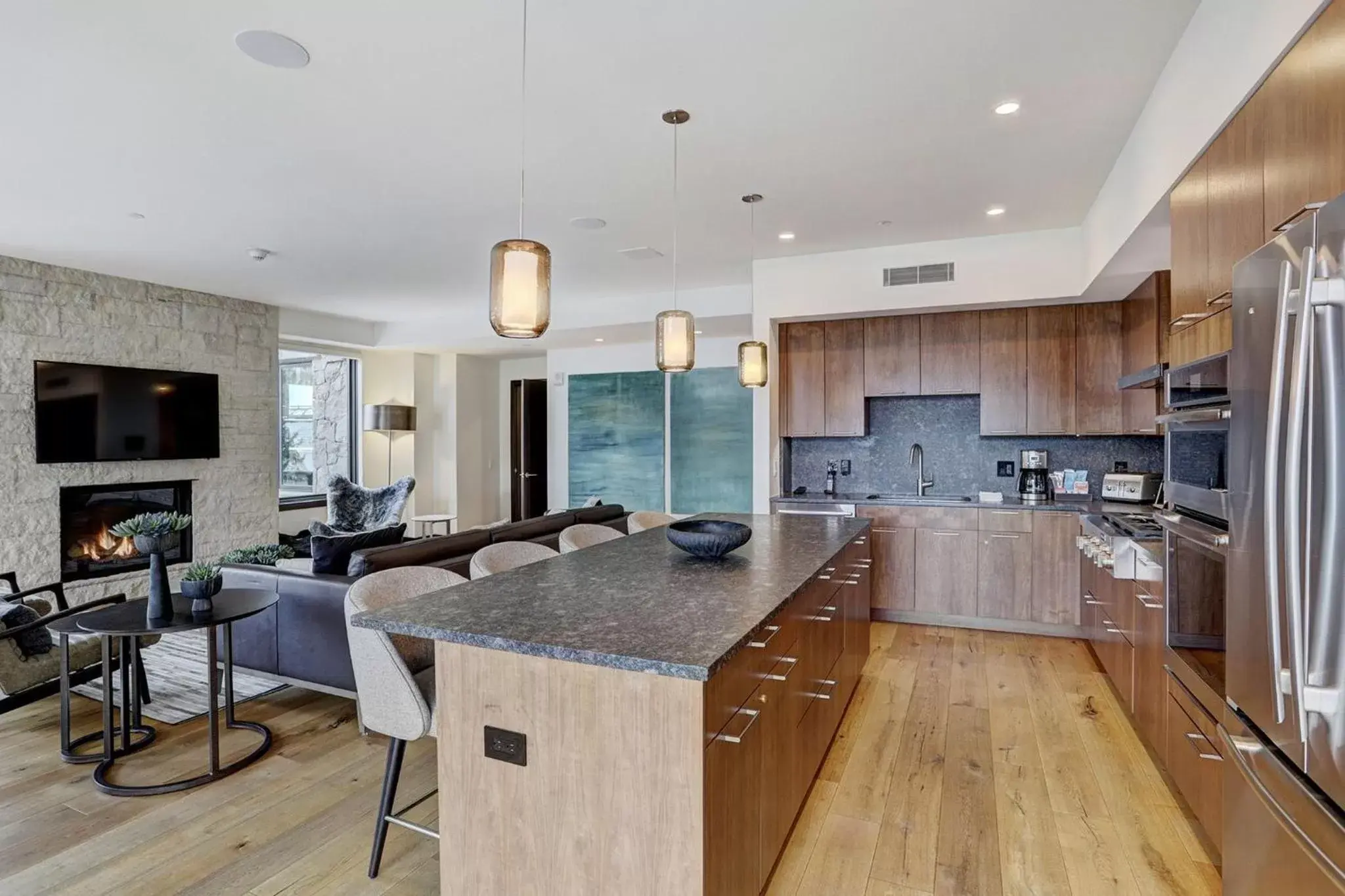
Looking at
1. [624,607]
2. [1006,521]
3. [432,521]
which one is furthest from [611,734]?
[432,521]

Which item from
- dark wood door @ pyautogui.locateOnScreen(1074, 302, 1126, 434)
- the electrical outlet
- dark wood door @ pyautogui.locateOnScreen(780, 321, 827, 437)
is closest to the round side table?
dark wood door @ pyautogui.locateOnScreen(780, 321, 827, 437)

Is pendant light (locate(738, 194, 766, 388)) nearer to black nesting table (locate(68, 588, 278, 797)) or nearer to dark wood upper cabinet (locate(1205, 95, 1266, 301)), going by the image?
dark wood upper cabinet (locate(1205, 95, 1266, 301))

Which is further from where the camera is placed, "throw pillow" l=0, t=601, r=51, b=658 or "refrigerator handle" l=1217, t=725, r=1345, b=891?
"throw pillow" l=0, t=601, r=51, b=658

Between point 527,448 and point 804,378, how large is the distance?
491 cm

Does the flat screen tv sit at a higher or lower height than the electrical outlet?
higher

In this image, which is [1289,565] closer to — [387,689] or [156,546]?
[387,689]

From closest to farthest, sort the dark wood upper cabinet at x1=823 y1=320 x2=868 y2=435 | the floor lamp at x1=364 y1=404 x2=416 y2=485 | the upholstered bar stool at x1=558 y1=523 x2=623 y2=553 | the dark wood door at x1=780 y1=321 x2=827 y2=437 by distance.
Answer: the upholstered bar stool at x1=558 y1=523 x2=623 y2=553 → the dark wood upper cabinet at x1=823 y1=320 x2=868 y2=435 → the dark wood door at x1=780 y1=321 x2=827 y2=437 → the floor lamp at x1=364 y1=404 x2=416 y2=485

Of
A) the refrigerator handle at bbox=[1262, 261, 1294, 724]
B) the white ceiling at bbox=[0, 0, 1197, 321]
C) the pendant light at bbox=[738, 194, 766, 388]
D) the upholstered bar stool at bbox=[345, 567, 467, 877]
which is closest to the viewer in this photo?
the refrigerator handle at bbox=[1262, 261, 1294, 724]

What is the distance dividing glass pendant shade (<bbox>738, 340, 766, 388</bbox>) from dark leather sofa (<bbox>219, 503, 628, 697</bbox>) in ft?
A: 5.69

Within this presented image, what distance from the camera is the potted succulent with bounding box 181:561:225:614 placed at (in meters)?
2.86

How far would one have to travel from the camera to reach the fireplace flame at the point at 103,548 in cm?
551

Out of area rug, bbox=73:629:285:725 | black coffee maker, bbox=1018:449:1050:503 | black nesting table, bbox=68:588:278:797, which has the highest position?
black coffee maker, bbox=1018:449:1050:503

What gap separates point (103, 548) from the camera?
5.67 m

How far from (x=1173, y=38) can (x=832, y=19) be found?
126cm
